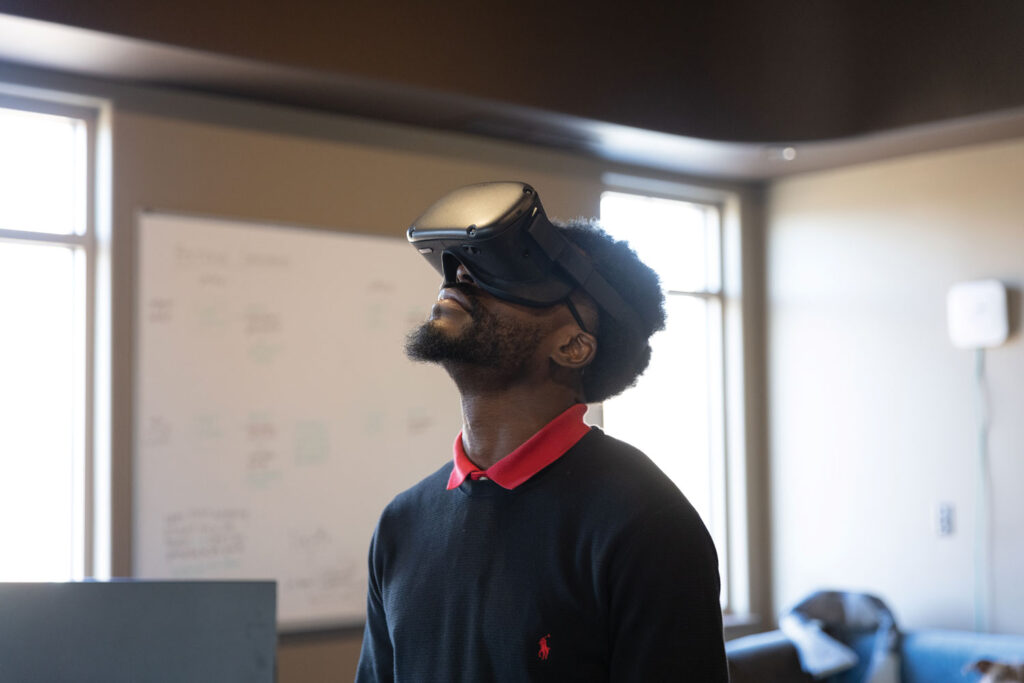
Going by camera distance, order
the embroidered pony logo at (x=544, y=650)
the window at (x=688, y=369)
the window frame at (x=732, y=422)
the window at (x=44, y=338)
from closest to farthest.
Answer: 1. the embroidered pony logo at (x=544, y=650)
2. the window at (x=44, y=338)
3. the window at (x=688, y=369)
4. the window frame at (x=732, y=422)

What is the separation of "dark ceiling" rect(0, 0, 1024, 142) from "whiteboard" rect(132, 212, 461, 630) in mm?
664

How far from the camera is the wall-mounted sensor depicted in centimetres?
432

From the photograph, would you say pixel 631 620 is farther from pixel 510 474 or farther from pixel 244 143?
pixel 244 143

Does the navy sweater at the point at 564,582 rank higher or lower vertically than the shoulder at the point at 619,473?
lower

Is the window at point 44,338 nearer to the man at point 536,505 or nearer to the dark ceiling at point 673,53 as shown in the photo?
the dark ceiling at point 673,53

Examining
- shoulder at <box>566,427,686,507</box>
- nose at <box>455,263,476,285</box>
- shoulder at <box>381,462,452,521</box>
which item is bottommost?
shoulder at <box>381,462,452,521</box>

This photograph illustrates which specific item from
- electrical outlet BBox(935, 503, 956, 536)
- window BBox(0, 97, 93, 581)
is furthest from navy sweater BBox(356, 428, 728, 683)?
electrical outlet BBox(935, 503, 956, 536)

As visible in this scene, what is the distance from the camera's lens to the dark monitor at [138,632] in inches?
41.0

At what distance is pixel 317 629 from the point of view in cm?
378

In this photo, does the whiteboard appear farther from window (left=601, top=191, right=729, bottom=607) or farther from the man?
the man

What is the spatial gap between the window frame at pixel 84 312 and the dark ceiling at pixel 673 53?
536 millimetres

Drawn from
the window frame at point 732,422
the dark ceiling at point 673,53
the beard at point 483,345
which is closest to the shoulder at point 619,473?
the beard at point 483,345

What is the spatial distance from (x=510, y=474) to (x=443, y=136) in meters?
3.08

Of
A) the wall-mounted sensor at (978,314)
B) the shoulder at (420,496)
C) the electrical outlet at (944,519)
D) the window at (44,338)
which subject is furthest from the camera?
the electrical outlet at (944,519)
